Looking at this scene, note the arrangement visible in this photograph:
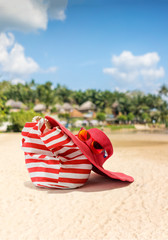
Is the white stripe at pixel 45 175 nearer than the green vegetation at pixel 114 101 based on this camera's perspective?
Yes

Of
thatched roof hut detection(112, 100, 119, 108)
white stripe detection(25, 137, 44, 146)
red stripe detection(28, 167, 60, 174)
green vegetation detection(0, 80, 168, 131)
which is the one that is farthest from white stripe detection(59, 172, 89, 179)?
thatched roof hut detection(112, 100, 119, 108)

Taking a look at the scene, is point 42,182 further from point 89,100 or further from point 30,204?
point 89,100

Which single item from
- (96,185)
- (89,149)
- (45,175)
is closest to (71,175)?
(45,175)

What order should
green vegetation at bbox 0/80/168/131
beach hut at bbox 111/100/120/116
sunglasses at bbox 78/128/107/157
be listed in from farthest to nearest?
beach hut at bbox 111/100/120/116
green vegetation at bbox 0/80/168/131
sunglasses at bbox 78/128/107/157

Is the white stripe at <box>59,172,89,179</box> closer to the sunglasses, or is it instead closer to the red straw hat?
the red straw hat

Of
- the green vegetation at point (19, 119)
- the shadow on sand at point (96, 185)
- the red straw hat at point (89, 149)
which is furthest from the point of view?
the green vegetation at point (19, 119)

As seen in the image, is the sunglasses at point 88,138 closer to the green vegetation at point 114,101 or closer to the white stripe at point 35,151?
the white stripe at point 35,151

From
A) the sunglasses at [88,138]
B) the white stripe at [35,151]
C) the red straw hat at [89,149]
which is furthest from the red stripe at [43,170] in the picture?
the sunglasses at [88,138]

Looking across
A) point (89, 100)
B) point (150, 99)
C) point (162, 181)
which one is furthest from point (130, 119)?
point (162, 181)

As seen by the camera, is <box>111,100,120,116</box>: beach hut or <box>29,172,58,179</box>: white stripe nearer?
<box>29,172,58,179</box>: white stripe

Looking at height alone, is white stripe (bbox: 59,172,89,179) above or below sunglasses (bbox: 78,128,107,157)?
below

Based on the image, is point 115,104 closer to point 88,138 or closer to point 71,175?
point 88,138

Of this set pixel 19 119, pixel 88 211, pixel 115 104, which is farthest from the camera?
pixel 115 104

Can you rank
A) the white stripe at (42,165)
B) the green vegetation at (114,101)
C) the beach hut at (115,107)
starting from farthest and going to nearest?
1. the beach hut at (115,107)
2. the green vegetation at (114,101)
3. the white stripe at (42,165)
